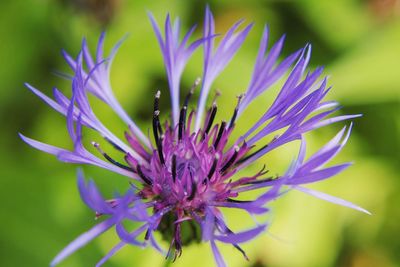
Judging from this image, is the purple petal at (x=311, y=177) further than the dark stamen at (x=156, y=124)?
No

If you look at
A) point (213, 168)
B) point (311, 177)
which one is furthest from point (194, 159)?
point (311, 177)

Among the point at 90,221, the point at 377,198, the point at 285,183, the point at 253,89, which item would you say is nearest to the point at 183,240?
the point at 285,183

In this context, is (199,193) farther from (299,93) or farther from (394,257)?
(394,257)

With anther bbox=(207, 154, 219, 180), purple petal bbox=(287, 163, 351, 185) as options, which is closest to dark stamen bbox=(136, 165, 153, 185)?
anther bbox=(207, 154, 219, 180)

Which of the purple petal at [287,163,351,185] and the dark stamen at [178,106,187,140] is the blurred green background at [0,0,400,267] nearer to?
the dark stamen at [178,106,187,140]

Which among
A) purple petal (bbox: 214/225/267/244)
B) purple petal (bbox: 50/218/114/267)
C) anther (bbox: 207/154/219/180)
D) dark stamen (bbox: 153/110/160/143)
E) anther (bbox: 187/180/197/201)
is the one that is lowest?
purple petal (bbox: 50/218/114/267)

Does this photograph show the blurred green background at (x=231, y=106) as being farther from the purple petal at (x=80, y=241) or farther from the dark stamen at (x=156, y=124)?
the purple petal at (x=80, y=241)

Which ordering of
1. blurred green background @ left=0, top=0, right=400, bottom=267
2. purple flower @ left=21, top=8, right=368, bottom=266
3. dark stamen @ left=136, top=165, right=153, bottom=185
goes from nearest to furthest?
purple flower @ left=21, top=8, right=368, bottom=266
dark stamen @ left=136, top=165, right=153, bottom=185
blurred green background @ left=0, top=0, right=400, bottom=267

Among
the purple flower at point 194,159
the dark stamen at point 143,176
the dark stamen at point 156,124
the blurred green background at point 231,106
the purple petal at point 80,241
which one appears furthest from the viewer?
the blurred green background at point 231,106

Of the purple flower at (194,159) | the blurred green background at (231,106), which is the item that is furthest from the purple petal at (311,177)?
the blurred green background at (231,106)
